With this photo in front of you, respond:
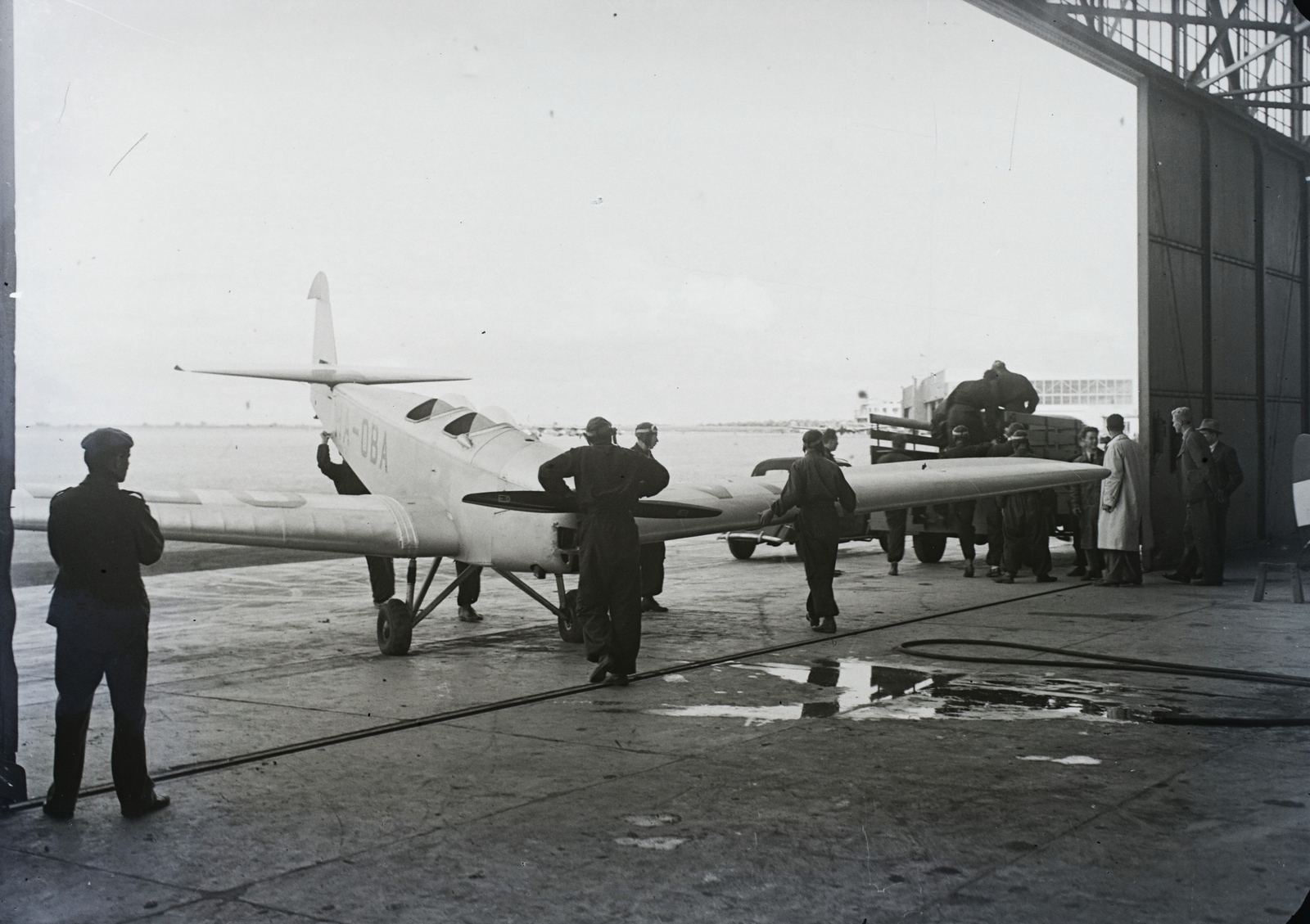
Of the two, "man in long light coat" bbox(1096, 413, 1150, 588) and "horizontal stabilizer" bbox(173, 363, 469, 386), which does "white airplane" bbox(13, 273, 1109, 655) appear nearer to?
"horizontal stabilizer" bbox(173, 363, 469, 386)

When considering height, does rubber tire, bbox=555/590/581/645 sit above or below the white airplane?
below

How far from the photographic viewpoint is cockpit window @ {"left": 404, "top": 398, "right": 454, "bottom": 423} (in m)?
10.2

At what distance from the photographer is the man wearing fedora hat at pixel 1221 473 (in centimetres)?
1314

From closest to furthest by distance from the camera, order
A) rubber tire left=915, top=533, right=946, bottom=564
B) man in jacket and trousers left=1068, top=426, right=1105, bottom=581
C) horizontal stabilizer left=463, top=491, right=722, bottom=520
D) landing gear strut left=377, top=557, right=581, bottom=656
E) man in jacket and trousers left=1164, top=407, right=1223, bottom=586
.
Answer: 1. horizontal stabilizer left=463, top=491, right=722, bottom=520
2. landing gear strut left=377, top=557, right=581, bottom=656
3. man in jacket and trousers left=1164, top=407, right=1223, bottom=586
4. man in jacket and trousers left=1068, top=426, right=1105, bottom=581
5. rubber tire left=915, top=533, right=946, bottom=564

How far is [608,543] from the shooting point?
7824 millimetres

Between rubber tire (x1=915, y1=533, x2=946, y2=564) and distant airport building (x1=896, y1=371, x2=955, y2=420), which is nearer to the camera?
rubber tire (x1=915, y1=533, x2=946, y2=564)

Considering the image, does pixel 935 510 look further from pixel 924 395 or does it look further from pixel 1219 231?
pixel 924 395

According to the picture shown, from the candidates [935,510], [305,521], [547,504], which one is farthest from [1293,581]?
[305,521]

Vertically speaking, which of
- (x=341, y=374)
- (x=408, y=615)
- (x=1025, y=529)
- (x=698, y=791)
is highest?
(x=341, y=374)

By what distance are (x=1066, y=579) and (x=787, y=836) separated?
36.7ft

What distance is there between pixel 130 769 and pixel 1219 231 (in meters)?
17.6

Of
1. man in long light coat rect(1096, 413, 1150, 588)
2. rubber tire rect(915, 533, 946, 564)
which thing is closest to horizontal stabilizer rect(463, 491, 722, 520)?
man in long light coat rect(1096, 413, 1150, 588)

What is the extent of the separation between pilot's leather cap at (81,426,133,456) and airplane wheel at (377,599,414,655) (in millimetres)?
4634

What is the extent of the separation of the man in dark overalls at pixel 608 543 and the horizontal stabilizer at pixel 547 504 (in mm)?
155
